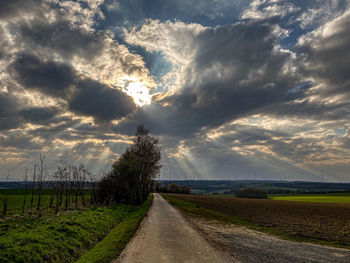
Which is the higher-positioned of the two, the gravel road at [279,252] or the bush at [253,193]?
the gravel road at [279,252]

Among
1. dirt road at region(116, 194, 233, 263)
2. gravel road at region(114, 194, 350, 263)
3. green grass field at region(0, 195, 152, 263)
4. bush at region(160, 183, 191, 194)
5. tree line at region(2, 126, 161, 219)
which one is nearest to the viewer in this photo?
green grass field at region(0, 195, 152, 263)

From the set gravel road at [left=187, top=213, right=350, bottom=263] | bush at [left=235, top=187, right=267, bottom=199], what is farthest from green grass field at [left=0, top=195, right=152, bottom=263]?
bush at [left=235, top=187, right=267, bottom=199]

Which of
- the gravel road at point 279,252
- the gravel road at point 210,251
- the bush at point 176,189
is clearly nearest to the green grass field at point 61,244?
the gravel road at point 210,251

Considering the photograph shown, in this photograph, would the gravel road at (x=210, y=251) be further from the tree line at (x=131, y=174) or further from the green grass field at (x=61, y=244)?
the tree line at (x=131, y=174)

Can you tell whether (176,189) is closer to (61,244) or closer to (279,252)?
(279,252)

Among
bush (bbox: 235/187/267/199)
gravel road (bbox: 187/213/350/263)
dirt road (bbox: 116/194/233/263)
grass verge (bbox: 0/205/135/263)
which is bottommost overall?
bush (bbox: 235/187/267/199)

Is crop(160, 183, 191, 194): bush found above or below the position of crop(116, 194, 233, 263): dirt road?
below

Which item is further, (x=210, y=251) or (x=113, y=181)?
(x=113, y=181)

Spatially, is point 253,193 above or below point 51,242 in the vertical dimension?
below

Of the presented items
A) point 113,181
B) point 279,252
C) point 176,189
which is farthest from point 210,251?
point 176,189

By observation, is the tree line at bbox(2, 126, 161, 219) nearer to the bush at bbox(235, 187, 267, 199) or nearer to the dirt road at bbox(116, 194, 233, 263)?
the dirt road at bbox(116, 194, 233, 263)

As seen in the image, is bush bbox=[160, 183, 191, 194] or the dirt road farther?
bush bbox=[160, 183, 191, 194]

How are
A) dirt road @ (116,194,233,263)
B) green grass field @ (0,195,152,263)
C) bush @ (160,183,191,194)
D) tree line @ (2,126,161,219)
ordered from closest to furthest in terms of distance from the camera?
green grass field @ (0,195,152,263)
dirt road @ (116,194,233,263)
tree line @ (2,126,161,219)
bush @ (160,183,191,194)

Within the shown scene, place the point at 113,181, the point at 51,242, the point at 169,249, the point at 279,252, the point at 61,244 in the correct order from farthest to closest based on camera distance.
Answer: the point at 113,181 → the point at 279,252 → the point at 169,249 → the point at 61,244 → the point at 51,242
